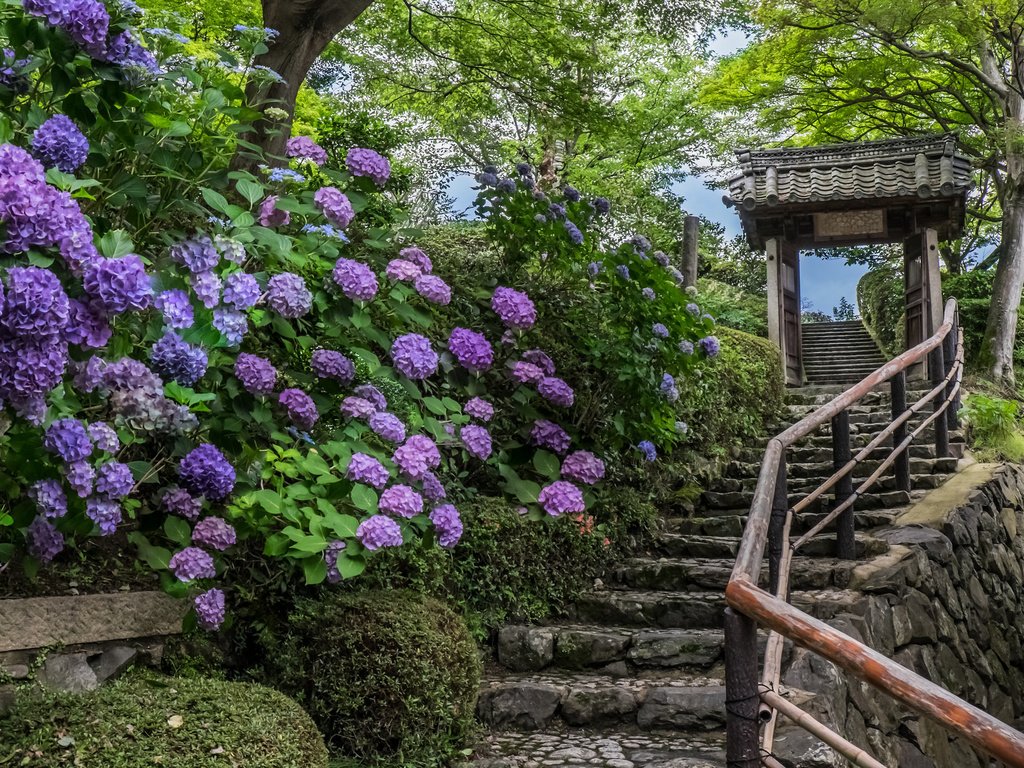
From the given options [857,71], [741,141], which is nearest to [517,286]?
[857,71]

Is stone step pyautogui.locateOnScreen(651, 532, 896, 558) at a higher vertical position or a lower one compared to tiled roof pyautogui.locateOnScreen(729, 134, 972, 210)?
lower

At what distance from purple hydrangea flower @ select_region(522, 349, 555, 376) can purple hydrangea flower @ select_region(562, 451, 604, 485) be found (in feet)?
1.46

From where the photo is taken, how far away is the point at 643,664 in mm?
4047

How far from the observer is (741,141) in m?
15.9

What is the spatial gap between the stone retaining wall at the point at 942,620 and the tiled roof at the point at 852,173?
5348mm

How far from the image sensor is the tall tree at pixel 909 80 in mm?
10500

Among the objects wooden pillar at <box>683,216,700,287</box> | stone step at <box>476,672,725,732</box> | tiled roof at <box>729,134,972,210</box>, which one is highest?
tiled roof at <box>729,134,972,210</box>

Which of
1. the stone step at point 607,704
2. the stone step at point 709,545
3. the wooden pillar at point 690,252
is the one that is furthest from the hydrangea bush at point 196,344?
the wooden pillar at point 690,252

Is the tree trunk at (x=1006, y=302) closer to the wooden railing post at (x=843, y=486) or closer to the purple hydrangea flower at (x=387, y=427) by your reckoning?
the wooden railing post at (x=843, y=486)

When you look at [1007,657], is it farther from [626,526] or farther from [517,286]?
[517,286]

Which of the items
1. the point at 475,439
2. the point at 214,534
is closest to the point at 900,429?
the point at 475,439

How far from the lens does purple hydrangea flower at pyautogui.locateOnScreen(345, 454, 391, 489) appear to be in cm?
303

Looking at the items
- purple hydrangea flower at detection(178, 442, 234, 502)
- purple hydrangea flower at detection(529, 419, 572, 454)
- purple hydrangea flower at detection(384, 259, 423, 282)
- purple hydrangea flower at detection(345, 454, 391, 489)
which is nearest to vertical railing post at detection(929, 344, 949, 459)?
purple hydrangea flower at detection(529, 419, 572, 454)

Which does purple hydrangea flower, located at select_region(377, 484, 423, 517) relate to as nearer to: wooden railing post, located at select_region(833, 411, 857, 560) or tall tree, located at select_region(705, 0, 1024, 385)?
wooden railing post, located at select_region(833, 411, 857, 560)
